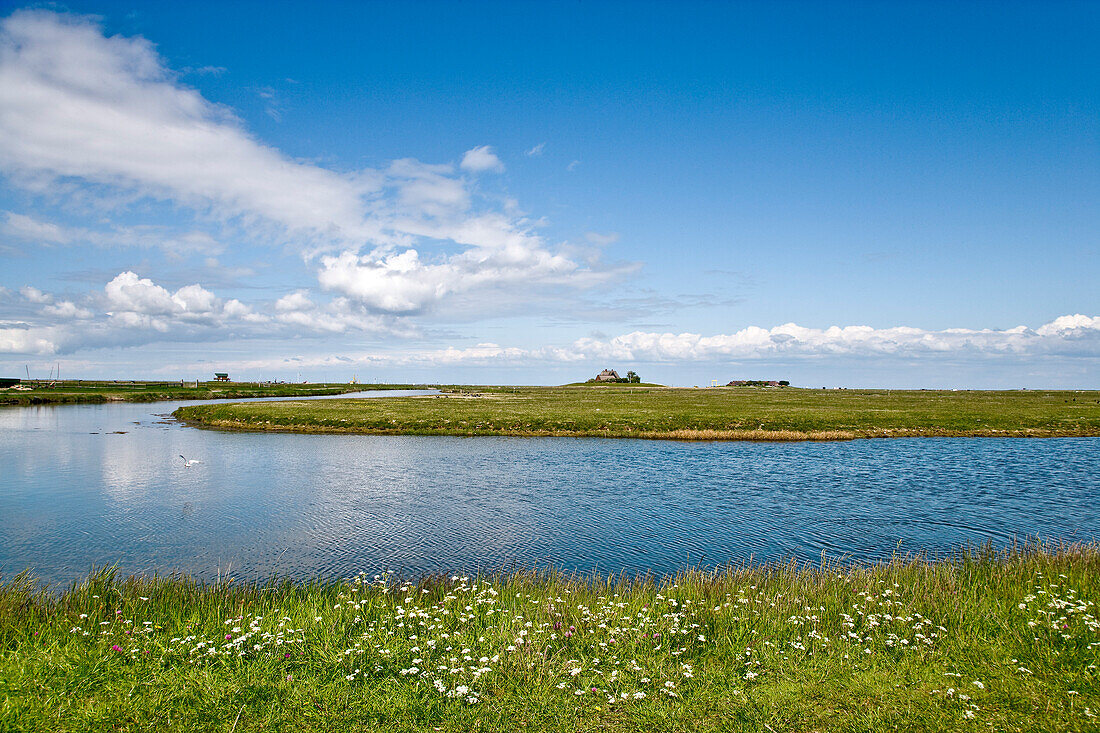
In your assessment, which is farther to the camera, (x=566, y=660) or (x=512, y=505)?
(x=512, y=505)

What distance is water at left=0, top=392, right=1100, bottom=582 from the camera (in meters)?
21.5

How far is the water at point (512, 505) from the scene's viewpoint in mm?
21500

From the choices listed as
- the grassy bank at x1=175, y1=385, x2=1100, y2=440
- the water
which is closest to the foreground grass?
the water

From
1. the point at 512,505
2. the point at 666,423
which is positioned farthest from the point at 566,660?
the point at 666,423

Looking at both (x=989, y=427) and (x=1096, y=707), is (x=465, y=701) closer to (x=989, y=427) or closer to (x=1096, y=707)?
(x=1096, y=707)

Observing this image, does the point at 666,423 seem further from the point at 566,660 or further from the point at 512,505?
the point at 566,660

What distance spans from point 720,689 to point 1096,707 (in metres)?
5.21

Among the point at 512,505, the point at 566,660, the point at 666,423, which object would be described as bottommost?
the point at 512,505

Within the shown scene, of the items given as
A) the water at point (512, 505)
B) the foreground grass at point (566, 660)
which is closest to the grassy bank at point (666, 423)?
the water at point (512, 505)

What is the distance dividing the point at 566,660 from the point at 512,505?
19366 millimetres

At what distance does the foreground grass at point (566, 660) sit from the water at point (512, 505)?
6.60m

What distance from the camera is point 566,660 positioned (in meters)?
10.6

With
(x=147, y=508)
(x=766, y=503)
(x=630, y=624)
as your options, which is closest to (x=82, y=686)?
(x=630, y=624)

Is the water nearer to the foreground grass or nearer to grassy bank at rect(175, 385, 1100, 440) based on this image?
the foreground grass
